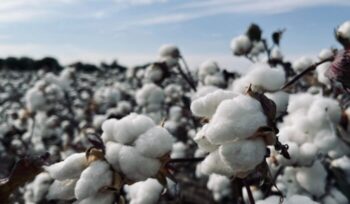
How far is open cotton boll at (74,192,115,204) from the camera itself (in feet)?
4.52

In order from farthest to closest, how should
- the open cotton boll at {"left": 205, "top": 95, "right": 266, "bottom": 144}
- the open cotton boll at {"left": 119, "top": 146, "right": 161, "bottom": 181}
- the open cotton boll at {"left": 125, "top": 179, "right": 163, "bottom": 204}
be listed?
the open cotton boll at {"left": 125, "top": 179, "right": 163, "bottom": 204} < the open cotton boll at {"left": 119, "top": 146, "right": 161, "bottom": 181} < the open cotton boll at {"left": 205, "top": 95, "right": 266, "bottom": 144}

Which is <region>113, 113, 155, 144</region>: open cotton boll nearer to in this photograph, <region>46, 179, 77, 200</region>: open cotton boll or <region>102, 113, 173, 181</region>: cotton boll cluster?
<region>102, 113, 173, 181</region>: cotton boll cluster

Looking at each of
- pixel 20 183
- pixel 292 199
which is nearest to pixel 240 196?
pixel 292 199

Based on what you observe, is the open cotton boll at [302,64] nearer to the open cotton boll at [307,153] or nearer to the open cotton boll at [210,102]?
the open cotton boll at [307,153]

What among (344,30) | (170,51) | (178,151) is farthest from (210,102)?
(178,151)

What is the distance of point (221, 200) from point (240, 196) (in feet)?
11.4

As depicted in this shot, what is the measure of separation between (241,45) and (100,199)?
8.83 ft

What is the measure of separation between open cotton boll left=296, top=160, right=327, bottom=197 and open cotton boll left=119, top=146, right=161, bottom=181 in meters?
1.17

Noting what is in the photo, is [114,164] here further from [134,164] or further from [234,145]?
[234,145]

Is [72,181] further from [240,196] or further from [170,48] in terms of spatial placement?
[170,48]

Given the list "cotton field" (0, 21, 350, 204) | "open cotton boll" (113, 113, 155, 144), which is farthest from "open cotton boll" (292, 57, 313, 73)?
"open cotton boll" (113, 113, 155, 144)

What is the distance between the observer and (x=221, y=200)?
507 centimetres

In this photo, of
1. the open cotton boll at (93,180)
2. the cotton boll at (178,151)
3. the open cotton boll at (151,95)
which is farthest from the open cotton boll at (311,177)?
the cotton boll at (178,151)

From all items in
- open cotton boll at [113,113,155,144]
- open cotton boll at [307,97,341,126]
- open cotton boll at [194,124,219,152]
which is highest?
open cotton boll at [113,113,155,144]
